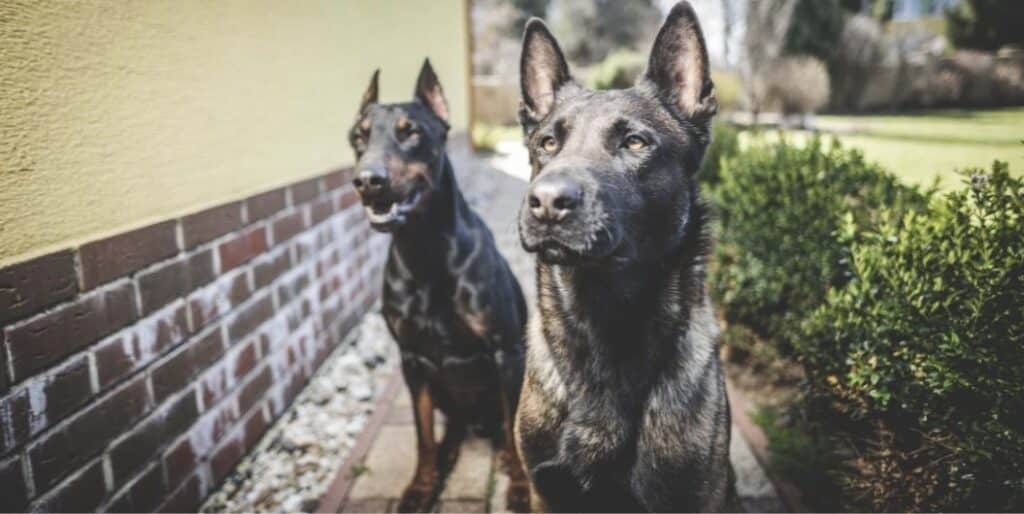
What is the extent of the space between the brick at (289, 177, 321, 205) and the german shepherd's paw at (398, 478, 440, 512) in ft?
6.44

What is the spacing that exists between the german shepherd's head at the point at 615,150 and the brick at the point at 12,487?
1643 mm

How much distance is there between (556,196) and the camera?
165cm

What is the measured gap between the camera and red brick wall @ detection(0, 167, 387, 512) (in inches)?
71.2

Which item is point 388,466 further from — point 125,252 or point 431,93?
point 431,93

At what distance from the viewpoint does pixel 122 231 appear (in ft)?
7.22

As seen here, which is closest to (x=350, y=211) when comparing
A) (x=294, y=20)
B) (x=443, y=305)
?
(x=294, y=20)

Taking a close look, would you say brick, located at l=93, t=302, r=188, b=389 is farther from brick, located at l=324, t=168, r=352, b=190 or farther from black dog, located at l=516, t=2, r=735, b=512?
brick, located at l=324, t=168, r=352, b=190

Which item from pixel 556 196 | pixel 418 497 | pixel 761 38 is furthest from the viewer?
pixel 761 38

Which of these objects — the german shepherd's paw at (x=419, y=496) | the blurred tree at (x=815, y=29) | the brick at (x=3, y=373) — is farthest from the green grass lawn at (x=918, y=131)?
Result: the brick at (x=3, y=373)

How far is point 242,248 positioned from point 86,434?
1228 mm

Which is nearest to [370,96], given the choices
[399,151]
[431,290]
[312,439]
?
[399,151]

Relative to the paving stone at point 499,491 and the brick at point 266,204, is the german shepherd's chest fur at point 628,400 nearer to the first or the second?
the paving stone at point 499,491

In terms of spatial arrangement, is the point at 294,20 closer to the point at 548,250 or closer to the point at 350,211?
the point at 350,211

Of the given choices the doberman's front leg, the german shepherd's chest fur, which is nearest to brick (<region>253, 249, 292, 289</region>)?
the doberman's front leg
